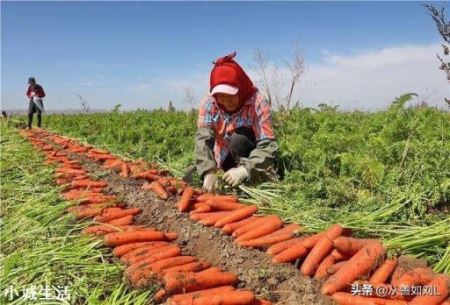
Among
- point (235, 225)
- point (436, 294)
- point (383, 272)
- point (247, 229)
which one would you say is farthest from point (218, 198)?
point (436, 294)

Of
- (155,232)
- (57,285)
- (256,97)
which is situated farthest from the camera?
(256,97)

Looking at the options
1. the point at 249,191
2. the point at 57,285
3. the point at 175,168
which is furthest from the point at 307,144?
the point at 57,285

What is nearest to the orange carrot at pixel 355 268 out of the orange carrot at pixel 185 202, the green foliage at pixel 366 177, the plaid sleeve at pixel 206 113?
the green foliage at pixel 366 177

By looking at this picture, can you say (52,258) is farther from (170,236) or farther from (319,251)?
(319,251)

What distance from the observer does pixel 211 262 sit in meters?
3.40

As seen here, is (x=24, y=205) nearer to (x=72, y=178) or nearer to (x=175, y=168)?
(x=72, y=178)

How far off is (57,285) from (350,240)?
177 cm

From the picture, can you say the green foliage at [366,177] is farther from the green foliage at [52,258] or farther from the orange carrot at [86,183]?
the green foliage at [52,258]

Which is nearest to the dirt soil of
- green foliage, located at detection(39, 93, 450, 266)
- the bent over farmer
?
green foliage, located at detection(39, 93, 450, 266)

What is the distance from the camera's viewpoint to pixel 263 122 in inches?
195

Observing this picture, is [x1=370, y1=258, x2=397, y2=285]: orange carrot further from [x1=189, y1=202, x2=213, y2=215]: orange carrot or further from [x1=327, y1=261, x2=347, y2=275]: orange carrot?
[x1=189, y1=202, x2=213, y2=215]: orange carrot

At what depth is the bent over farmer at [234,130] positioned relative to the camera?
15.6ft

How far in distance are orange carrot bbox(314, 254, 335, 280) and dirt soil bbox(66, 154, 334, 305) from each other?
2.2 inches

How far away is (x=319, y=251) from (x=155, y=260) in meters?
A: 1.02
